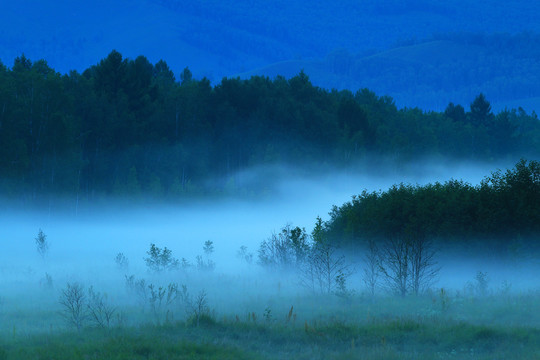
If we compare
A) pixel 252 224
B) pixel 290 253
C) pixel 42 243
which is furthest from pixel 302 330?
pixel 252 224

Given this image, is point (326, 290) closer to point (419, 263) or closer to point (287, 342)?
point (419, 263)

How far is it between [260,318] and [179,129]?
5474 centimetres

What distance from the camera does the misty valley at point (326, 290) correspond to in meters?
12.7

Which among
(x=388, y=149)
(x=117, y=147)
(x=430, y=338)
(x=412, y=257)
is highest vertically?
(x=388, y=149)

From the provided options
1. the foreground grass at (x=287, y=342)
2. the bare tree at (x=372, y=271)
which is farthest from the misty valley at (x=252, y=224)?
the bare tree at (x=372, y=271)

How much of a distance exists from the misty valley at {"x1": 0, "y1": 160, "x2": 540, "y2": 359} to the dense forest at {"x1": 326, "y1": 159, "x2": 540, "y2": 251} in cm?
6

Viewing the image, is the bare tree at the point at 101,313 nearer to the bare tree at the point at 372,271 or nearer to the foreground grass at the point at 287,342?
the foreground grass at the point at 287,342

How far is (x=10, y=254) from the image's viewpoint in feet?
133

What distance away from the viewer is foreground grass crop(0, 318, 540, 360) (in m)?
11.7

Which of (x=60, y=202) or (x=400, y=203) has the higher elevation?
(x=60, y=202)

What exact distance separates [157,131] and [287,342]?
2216 inches

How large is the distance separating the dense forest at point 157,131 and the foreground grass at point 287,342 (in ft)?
138

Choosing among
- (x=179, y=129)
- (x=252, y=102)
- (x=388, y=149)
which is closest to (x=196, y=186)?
(x=179, y=129)

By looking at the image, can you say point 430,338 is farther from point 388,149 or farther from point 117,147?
point 388,149
